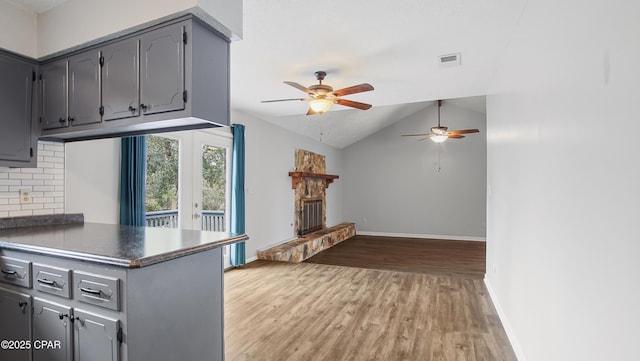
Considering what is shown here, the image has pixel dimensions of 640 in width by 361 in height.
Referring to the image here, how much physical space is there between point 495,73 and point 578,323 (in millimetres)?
2803

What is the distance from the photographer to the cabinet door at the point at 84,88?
2.33 meters

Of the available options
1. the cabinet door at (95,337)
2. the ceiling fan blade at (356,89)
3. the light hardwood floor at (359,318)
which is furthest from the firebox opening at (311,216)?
the cabinet door at (95,337)

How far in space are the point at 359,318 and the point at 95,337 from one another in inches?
89.4

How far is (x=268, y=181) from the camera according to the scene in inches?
239

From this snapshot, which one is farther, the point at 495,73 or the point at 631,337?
the point at 495,73

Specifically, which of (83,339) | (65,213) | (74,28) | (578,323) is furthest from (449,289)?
(74,28)

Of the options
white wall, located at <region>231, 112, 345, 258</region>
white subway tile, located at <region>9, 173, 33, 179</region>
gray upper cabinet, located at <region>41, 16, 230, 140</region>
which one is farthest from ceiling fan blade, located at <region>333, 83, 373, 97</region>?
white subway tile, located at <region>9, 173, 33, 179</region>

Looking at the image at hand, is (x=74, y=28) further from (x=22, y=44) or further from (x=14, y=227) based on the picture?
(x=14, y=227)

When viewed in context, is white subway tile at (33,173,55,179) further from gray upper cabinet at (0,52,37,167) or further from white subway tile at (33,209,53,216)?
white subway tile at (33,209,53,216)

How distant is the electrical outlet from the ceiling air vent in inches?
151

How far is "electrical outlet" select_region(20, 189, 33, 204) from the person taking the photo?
8.61ft

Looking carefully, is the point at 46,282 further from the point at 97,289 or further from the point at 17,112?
the point at 17,112

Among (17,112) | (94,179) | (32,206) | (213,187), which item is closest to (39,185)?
(32,206)

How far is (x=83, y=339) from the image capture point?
1652 millimetres
